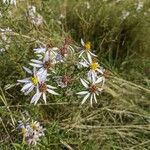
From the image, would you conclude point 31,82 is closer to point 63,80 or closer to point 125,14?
point 63,80

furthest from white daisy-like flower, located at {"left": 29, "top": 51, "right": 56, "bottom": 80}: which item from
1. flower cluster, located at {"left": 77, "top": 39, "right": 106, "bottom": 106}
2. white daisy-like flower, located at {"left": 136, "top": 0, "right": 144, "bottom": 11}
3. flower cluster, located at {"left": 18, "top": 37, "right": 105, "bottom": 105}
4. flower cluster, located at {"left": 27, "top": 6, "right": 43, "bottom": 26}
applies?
white daisy-like flower, located at {"left": 136, "top": 0, "right": 144, "bottom": 11}

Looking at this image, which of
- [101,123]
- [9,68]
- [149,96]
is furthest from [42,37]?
[149,96]

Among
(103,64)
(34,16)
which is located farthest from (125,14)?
(34,16)

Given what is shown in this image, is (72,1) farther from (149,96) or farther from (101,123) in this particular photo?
(101,123)

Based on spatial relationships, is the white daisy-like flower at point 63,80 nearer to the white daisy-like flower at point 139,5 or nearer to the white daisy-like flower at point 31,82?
the white daisy-like flower at point 31,82

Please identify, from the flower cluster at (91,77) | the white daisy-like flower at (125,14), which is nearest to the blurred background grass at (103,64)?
the white daisy-like flower at (125,14)

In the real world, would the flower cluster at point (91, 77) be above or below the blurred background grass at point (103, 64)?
above
